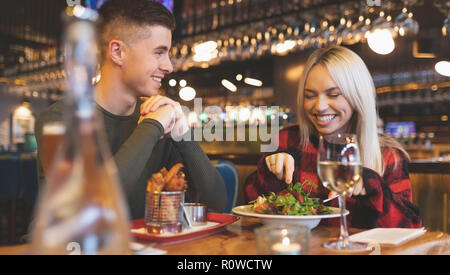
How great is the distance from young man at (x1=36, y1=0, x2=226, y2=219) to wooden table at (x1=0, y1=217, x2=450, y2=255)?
1.40 ft

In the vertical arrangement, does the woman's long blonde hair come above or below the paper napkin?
above

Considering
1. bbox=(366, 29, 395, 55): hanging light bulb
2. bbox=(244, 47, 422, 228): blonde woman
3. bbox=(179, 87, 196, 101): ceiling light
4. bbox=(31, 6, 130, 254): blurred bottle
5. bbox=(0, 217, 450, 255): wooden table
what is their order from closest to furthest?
1. bbox=(31, 6, 130, 254): blurred bottle
2. bbox=(0, 217, 450, 255): wooden table
3. bbox=(244, 47, 422, 228): blonde woman
4. bbox=(366, 29, 395, 55): hanging light bulb
5. bbox=(179, 87, 196, 101): ceiling light

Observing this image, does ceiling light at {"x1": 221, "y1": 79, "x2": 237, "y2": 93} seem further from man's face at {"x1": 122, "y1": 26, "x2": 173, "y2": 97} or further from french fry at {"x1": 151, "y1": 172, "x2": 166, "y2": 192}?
french fry at {"x1": 151, "y1": 172, "x2": 166, "y2": 192}

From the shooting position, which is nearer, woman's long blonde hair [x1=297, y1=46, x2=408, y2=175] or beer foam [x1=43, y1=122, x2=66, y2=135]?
beer foam [x1=43, y1=122, x2=66, y2=135]

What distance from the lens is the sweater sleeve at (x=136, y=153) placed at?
1.24m

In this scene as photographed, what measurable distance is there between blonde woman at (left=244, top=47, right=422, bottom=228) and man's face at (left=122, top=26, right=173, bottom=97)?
1.74ft

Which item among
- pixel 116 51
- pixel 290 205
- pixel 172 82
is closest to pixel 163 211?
pixel 290 205

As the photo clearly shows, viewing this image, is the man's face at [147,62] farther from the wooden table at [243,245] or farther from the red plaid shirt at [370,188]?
the wooden table at [243,245]

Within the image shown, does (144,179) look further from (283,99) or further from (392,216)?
(283,99)

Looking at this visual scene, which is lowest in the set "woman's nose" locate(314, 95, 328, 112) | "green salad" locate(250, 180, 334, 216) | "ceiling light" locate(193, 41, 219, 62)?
"green salad" locate(250, 180, 334, 216)

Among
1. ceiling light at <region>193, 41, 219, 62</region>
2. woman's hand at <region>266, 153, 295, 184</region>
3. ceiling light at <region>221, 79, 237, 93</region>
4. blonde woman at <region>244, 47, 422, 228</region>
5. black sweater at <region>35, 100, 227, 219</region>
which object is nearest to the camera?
black sweater at <region>35, 100, 227, 219</region>

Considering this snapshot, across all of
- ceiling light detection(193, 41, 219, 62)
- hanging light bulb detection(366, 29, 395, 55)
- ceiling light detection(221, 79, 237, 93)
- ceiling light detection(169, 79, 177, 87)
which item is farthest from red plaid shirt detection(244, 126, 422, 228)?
ceiling light detection(169, 79, 177, 87)

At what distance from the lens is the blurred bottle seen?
1.48 feet

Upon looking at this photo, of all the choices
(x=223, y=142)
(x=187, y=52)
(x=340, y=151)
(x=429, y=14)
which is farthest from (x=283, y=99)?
(x=340, y=151)
